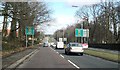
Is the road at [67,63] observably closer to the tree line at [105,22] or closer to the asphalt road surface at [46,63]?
the asphalt road surface at [46,63]

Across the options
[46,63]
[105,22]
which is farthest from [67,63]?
[105,22]

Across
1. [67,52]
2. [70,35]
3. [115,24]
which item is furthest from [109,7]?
[70,35]

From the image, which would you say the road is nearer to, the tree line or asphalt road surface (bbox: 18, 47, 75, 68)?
asphalt road surface (bbox: 18, 47, 75, 68)

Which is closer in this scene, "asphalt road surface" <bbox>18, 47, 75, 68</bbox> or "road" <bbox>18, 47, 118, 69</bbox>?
"asphalt road surface" <bbox>18, 47, 75, 68</bbox>

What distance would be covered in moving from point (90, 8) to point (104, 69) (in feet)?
311

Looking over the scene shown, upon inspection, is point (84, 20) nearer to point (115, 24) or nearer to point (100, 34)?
point (100, 34)

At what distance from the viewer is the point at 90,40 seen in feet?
385

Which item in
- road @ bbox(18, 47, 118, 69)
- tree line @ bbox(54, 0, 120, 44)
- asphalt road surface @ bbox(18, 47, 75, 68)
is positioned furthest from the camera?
tree line @ bbox(54, 0, 120, 44)

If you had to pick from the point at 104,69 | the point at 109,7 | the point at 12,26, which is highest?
the point at 109,7

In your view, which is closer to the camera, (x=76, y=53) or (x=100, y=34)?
(x=76, y=53)

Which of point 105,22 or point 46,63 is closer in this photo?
point 46,63

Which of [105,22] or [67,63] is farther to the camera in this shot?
[105,22]

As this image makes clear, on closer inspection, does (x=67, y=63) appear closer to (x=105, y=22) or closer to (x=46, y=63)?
(x=46, y=63)

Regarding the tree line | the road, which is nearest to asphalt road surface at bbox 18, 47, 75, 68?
the road
